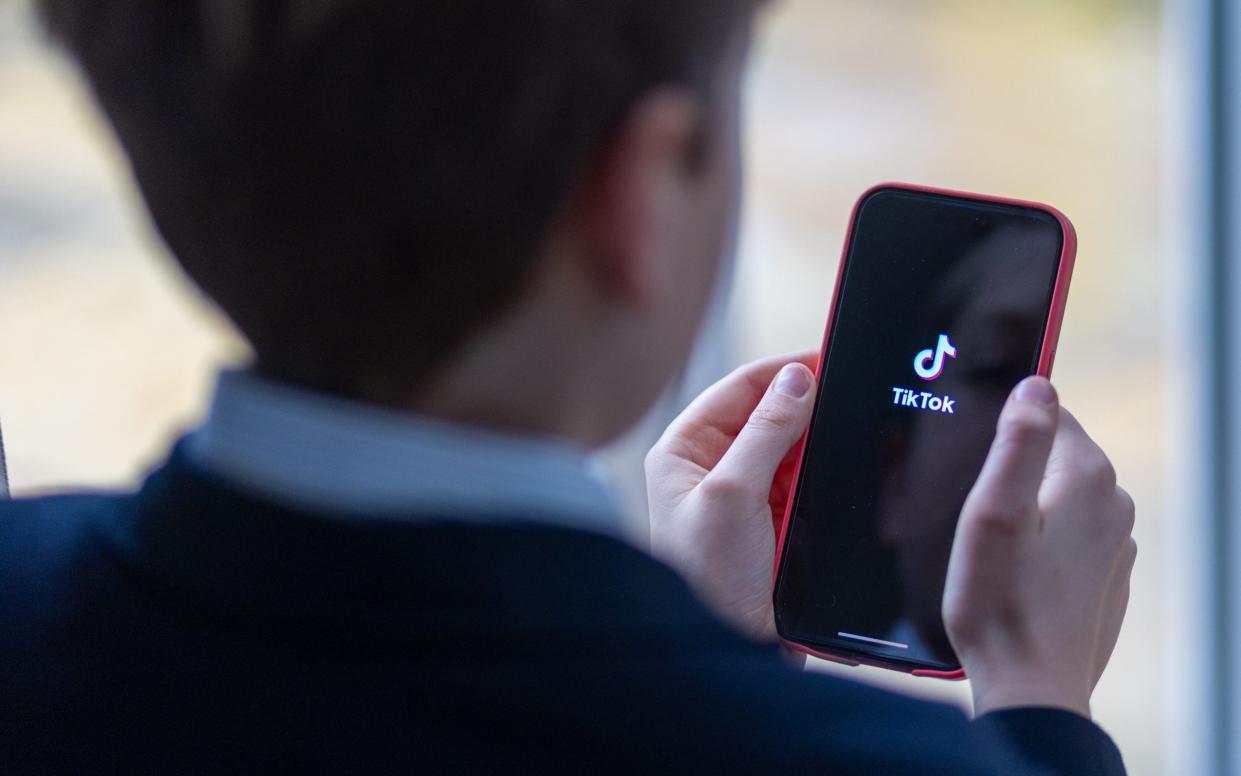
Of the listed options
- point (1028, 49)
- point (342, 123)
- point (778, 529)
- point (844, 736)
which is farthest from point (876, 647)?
point (1028, 49)

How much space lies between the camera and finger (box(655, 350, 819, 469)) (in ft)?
1.88

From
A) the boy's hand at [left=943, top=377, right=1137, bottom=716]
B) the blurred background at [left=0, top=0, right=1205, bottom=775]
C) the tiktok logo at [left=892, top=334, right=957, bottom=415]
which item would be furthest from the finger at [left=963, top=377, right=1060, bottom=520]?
the blurred background at [left=0, top=0, right=1205, bottom=775]

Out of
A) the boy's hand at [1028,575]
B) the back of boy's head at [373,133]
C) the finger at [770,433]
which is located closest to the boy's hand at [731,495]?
the finger at [770,433]

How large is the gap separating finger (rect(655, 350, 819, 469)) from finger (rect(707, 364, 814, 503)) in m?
0.03

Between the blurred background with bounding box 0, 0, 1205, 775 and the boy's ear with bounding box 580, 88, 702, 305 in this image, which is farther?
the blurred background with bounding box 0, 0, 1205, 775

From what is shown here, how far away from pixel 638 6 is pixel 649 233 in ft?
0.18

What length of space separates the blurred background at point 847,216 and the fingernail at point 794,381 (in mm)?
276

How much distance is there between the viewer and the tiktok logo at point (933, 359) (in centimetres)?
54

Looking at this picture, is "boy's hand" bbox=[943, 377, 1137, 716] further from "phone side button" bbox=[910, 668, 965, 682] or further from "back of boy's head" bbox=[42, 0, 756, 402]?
"back of boy's head" bbox=[42, 0, 756, 402]

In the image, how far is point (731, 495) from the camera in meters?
0.51

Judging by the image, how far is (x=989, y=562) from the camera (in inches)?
16.2

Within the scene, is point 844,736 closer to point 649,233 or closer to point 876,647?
point 649,233

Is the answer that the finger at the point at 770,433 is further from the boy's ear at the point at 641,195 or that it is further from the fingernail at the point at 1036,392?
the boy's ear at the point at 641,195

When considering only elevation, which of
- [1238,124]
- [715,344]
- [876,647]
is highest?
[1238,124]
